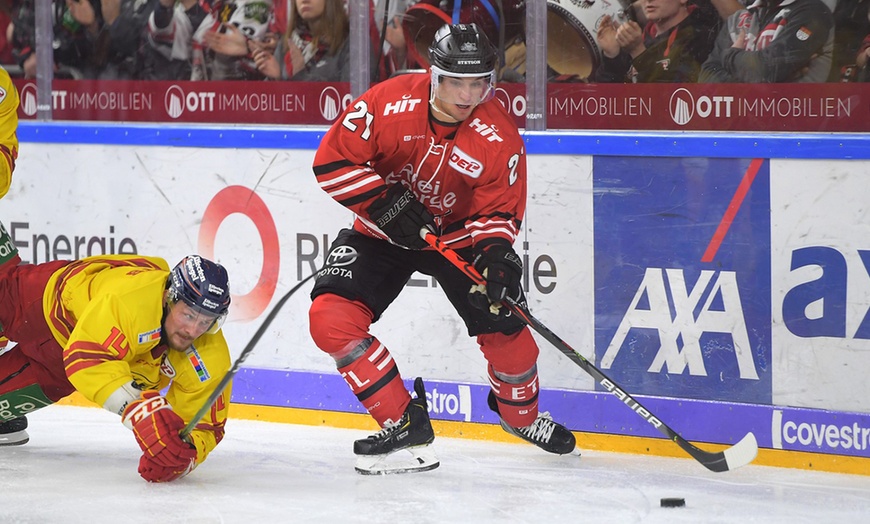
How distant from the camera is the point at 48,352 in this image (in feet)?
12.9

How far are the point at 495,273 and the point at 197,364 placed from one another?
2.87 feet

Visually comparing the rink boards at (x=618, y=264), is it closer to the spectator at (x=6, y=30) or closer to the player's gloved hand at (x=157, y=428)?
the spectator at (x=6, y=30)

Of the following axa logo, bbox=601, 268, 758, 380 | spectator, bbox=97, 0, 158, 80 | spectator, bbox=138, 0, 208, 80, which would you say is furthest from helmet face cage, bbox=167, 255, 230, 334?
spectator, bbox=97, 0, 158, 80

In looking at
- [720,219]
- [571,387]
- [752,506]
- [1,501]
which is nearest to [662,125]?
[720,219]

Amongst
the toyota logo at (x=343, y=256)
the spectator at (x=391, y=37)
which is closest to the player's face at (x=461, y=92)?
the toyota logo at (x=343, y=256)

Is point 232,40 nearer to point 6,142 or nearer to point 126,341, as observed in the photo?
point 6,142

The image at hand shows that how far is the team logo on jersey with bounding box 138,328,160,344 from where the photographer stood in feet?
12.1

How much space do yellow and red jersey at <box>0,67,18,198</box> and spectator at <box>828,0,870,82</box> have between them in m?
2.54

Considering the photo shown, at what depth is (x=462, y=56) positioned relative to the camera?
370cm

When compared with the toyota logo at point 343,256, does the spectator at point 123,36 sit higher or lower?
higher

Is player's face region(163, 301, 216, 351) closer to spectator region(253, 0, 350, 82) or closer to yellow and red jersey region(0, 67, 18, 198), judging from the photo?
yellow and red jersey region(0, 67, 18, 198)

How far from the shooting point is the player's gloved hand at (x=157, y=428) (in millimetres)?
3596

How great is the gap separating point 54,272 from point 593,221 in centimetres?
164

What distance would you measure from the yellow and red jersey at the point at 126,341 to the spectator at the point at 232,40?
1.25 metres
